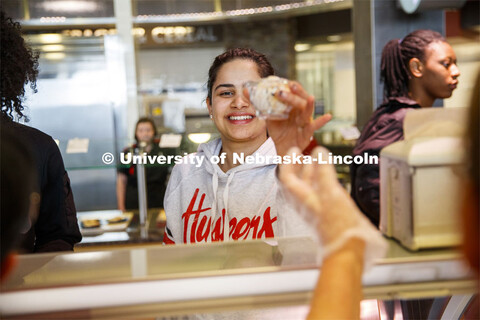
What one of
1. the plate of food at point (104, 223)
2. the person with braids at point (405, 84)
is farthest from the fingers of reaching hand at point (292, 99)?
the plate of food at point (104, 223)

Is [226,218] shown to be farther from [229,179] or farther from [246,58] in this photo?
[246,58]

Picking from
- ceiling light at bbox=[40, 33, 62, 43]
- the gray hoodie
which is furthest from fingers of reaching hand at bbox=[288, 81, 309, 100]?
ceiling light at bbox=[40, 33, 62, 43]

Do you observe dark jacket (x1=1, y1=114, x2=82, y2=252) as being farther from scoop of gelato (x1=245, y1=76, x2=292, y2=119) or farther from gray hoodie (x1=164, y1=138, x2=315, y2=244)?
scoop of gelato (x1=245, y1=76, x2=292, y2=119)

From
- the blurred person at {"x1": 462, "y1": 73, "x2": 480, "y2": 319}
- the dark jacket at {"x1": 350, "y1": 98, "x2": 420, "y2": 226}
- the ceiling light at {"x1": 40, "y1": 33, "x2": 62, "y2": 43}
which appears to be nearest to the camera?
the blurred person at {"x1": 462, "y1": 73, "x2": 480, "y2": 319}

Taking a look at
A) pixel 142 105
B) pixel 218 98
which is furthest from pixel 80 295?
pixel 142 105

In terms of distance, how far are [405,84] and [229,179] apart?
103 centimetres

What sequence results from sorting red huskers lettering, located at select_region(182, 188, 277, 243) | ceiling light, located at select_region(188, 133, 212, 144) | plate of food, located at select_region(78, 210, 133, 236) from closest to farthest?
red huskers lettering, located at select_region(182, 188, 277, 243), ceiling light, located at select_region(188, 133, 212, 144), plate of food, located at select_region(78, 210, 133, 236)

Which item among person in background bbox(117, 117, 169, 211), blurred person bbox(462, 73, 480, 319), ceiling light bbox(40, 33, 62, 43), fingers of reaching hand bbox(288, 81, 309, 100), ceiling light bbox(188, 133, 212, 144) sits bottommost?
person in background bbox(117, 117, 169, 211)

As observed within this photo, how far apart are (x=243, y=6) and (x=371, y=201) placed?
5984 millimetres

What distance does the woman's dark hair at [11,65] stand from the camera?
1524mm

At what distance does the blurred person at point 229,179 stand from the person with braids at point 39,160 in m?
0.34

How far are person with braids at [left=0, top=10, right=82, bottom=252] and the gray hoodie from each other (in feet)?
1.11

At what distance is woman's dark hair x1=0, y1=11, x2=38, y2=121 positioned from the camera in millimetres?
1524

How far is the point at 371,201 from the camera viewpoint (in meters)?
1.94
